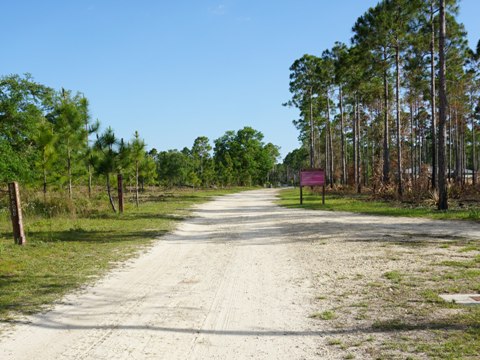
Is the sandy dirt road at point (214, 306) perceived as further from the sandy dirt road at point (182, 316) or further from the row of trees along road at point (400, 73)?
the row of trees along road at point (400, 73)

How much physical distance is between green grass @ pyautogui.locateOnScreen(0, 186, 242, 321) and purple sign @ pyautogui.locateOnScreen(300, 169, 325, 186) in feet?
44.4

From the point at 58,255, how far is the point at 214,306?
5807 mm

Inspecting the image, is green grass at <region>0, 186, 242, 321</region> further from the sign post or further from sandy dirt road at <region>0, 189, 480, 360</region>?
the sign post

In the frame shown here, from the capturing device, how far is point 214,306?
5.72 m

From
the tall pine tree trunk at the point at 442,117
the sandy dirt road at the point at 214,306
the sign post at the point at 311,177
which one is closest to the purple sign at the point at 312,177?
the sign post at the point at 311,177

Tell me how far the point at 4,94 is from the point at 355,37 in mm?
25345

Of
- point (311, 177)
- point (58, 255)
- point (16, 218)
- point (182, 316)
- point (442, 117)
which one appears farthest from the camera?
point (311, 177)

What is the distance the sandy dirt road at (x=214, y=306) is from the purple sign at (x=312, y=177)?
17055 mm

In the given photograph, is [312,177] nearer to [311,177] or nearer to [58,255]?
[311,177]

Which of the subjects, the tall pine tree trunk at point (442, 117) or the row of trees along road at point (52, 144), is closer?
the tall pine tree trunk at point (442, 117)

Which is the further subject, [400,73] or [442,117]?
[400,73]

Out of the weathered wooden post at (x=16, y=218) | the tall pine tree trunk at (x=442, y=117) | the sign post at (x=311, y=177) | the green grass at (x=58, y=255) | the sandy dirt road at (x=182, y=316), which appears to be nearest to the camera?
the sandy dirt road at (x=182, y=316)

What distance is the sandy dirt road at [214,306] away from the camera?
426 centimetres

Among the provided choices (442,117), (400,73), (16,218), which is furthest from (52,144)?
(400,73)
